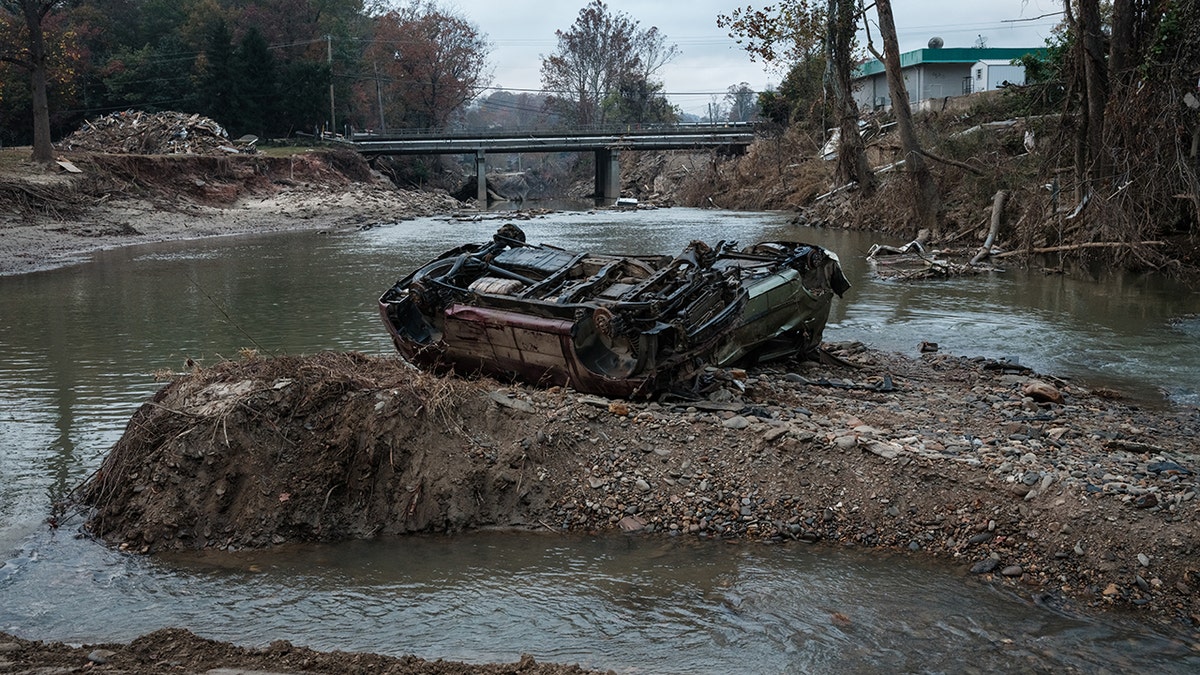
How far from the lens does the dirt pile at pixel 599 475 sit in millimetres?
6656

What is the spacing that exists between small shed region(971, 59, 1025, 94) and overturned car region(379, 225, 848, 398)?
40.6 meters

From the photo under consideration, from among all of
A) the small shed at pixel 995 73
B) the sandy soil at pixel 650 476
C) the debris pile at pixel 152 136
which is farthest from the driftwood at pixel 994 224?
the debris pile at pixel 152 136

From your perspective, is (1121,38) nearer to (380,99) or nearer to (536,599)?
(536,599)

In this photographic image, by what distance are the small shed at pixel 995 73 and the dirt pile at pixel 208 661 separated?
47.2 meters

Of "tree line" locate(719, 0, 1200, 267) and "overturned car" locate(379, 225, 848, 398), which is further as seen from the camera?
"tree line" locate(719, 0, 1200, 267)

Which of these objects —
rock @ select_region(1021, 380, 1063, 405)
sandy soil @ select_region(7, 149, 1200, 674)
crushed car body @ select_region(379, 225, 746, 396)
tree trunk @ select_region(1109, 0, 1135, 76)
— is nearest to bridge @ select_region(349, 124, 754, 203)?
tree trunk @ select_region(1109, 0, 1135, 76)

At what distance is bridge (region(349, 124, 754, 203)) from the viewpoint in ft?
199

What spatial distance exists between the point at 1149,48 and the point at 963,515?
16.2m

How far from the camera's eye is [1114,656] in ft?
17.7

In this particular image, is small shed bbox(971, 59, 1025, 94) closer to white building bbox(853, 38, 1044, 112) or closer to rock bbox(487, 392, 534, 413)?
white building bbox(853, 38, 1044, 112)

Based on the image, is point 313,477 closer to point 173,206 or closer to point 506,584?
point 506,584

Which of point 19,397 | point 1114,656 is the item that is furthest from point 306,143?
point 1114,656

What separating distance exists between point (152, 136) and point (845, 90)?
2967 cm

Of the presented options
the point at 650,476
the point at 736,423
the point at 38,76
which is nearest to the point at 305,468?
the point at 650,476
